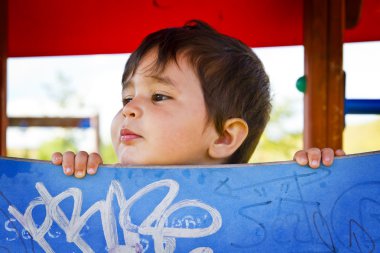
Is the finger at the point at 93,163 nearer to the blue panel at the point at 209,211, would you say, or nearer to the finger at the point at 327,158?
the blue panel at the point at 209,211

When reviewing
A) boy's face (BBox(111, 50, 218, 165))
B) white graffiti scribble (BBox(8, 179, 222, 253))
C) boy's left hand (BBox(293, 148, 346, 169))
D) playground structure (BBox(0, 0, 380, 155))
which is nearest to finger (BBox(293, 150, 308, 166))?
boy's left hand (BBox(293, 148, 346, 169))

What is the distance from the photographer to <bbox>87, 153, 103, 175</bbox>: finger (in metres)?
0.70

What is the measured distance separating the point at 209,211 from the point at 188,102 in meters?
0.31

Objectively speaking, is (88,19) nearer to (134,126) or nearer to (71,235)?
(134,126)

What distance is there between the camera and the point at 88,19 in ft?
4.56

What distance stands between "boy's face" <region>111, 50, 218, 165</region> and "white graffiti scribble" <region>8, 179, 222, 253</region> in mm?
217

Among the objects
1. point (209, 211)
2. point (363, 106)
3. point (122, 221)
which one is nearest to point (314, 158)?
point (209, 211)

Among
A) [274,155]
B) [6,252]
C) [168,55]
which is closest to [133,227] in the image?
[6,252]

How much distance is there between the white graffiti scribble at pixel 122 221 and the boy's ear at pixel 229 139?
0.32 metres

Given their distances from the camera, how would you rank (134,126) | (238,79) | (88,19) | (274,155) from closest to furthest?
(134,126)
(238,79)
(88,19)
(274,155)

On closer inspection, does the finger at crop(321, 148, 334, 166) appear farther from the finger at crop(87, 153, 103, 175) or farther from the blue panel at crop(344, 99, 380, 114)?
the blue panel at crop(344, 99, 380, 114)

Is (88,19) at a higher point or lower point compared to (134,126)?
higher

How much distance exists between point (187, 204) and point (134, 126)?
0.26 meters

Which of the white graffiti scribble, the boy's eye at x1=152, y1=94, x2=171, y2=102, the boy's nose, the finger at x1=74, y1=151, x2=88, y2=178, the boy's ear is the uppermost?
the boy's eye at x1=152, y1=94, x2=171, y2=102
